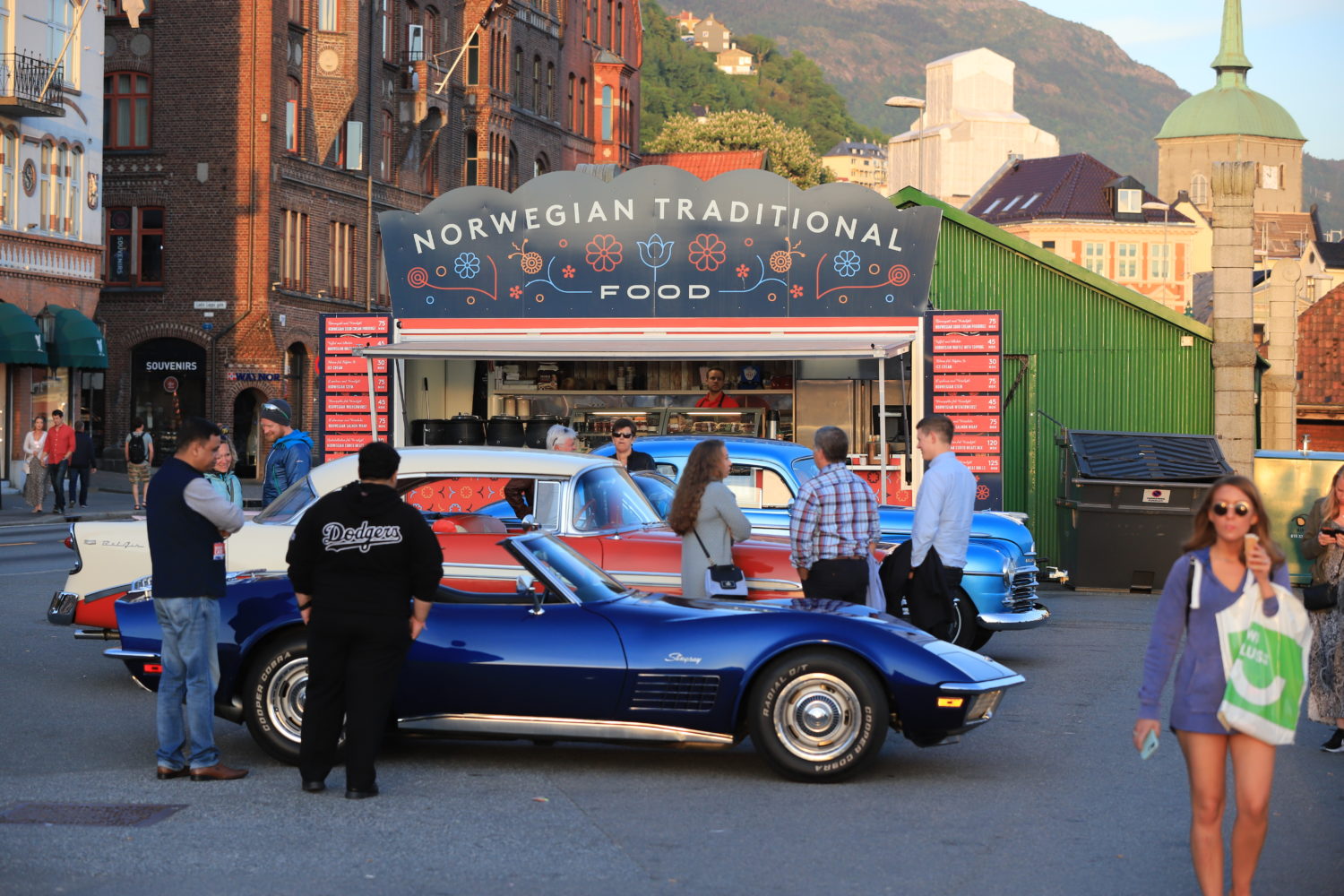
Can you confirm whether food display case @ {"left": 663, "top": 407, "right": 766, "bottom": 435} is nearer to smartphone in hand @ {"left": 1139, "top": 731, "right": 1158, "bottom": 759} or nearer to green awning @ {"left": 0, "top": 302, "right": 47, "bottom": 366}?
smartphone in hand @ {"left": 1139, "top": 731, "right": 1158, "bottom": 759}

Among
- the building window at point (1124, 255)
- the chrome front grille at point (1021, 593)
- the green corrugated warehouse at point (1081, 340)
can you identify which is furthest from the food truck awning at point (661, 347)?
the building window at point (1124, 255)

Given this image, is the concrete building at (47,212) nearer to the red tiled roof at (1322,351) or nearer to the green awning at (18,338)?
the green awning at (18,338)

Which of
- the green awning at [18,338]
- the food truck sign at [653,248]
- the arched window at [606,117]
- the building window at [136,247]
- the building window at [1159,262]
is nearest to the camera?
the food truck sign at [653,248]

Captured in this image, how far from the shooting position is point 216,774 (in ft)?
27.7

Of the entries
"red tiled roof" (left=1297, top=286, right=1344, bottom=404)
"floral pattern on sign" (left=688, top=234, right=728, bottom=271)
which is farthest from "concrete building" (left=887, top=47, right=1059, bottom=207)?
"floral pattern on sign" (left=688, top=234, right=728, bottom=271)

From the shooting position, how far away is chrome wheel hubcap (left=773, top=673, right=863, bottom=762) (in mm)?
8445

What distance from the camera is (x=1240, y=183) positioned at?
25.5 meters

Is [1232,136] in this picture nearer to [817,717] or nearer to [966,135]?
[966,135]

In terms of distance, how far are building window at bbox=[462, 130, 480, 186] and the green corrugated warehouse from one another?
33.8 m

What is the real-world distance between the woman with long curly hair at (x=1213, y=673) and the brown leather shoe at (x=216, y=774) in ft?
14.5

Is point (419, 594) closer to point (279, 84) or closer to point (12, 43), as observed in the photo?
point (12, 43)

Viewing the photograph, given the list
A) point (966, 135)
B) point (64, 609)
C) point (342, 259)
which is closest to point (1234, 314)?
point (64, 609)

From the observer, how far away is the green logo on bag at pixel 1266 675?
5.72 m

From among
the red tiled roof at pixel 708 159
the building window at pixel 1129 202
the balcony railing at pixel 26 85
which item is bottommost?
the balcony railing at pixel 26 85
